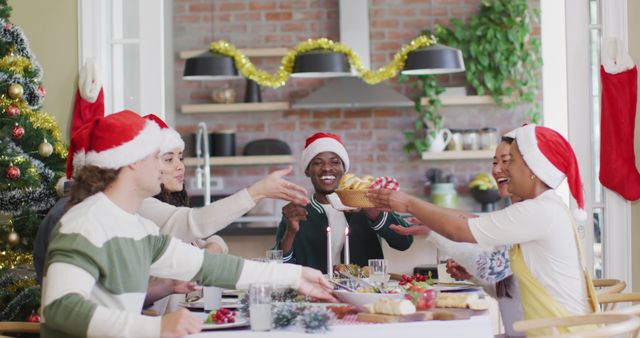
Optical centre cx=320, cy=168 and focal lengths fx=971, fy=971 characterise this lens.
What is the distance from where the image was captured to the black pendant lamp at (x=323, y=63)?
553cm

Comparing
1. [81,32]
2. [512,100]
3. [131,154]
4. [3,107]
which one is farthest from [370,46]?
[131,154]

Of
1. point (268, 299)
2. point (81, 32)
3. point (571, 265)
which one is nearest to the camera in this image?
point (268, 299)

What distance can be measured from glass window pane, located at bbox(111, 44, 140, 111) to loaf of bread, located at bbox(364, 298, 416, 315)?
7.71 ft

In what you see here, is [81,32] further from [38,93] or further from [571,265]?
[571,265]

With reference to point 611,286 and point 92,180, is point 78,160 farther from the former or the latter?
point 611,286

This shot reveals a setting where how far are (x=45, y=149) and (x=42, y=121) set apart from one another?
0.16 m

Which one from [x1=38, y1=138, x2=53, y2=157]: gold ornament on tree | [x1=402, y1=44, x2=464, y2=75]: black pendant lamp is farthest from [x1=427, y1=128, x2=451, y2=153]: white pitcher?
[x1=38, y1=138, x2=53, y2=157]: gold ornament on tree

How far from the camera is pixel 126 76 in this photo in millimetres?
4711

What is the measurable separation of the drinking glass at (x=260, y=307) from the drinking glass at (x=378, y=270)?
0.80 m

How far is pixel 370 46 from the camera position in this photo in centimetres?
769

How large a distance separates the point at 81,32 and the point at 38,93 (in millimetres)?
412

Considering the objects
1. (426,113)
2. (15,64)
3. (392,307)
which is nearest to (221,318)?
(392,307)

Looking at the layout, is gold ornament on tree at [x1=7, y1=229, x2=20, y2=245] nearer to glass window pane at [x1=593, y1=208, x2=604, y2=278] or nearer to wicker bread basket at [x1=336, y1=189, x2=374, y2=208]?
wicker bread basket at [x1=336, y1=189, x2=374, y2=208]

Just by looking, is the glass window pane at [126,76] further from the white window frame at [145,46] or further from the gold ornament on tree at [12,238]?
the gold ornament on tree at [12,238]
